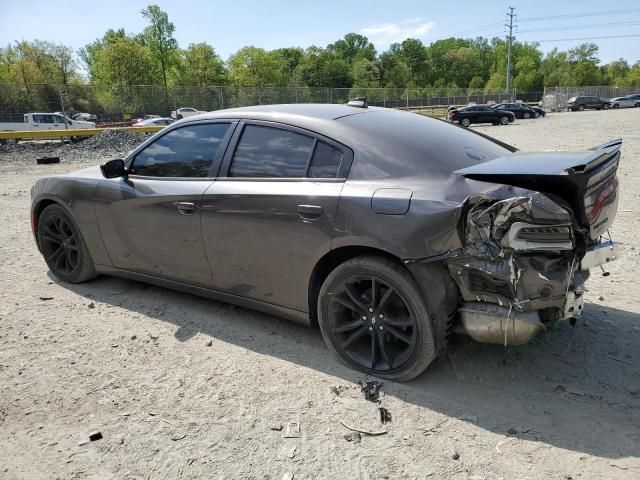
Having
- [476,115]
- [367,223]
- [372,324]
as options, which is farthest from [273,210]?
[476,115]

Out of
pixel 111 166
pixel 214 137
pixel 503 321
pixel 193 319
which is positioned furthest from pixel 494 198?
pixel 111 166

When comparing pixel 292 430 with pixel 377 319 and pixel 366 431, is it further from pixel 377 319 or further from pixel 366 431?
pixel 377 319

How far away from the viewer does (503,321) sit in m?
2.73

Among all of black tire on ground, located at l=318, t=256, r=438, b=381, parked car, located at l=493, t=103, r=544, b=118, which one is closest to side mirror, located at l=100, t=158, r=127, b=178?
black tire on ground, located at l=318, t=256, r=438, b=381

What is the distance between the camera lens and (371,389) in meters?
3.07

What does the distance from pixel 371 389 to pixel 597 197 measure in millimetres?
1704

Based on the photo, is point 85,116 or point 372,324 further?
point 85,116

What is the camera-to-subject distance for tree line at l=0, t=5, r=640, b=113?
6094 cm

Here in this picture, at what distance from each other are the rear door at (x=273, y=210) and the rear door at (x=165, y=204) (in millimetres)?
138

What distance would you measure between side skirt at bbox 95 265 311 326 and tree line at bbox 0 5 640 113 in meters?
33.1

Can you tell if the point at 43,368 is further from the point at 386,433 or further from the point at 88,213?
the point at 386,433

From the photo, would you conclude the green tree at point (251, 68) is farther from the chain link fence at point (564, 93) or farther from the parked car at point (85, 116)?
the parked car at point (85, 116)

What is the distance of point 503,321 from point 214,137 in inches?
97.2

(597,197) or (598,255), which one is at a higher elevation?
(597,197)
